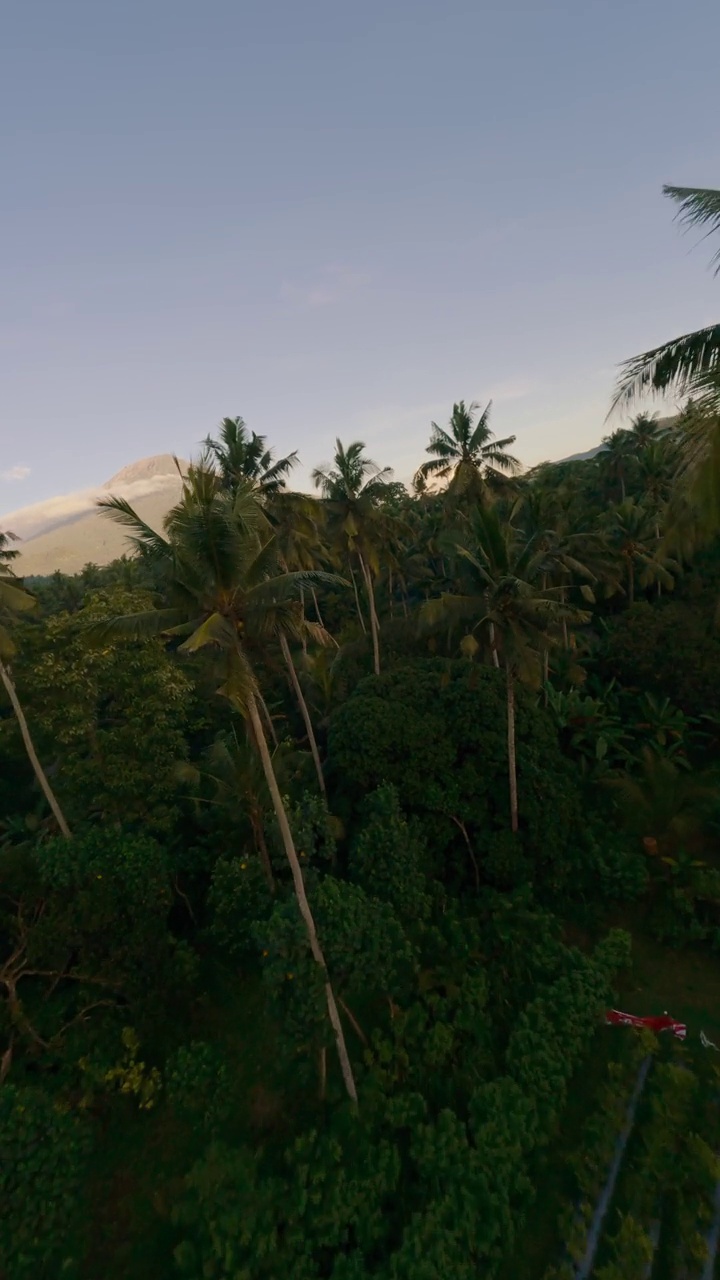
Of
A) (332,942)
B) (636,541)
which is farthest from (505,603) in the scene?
(636,541)

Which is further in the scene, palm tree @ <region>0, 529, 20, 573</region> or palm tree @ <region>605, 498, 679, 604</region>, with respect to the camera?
palm tree @ <region>605, 498, 679, 604</region>

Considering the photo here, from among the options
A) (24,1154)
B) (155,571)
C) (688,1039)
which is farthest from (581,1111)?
(155,571)

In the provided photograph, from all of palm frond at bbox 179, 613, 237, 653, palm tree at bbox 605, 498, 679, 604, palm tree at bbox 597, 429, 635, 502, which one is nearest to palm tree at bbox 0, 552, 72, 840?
palm frond at bbox 179, 613, 237, 653

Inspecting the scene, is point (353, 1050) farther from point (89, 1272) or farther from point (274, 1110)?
point (89, 1272)

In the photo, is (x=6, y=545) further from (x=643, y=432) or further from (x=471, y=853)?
(x=643, y=432)

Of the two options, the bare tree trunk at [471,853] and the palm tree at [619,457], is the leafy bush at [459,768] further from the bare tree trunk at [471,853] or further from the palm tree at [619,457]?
the palm tree at [619,457]

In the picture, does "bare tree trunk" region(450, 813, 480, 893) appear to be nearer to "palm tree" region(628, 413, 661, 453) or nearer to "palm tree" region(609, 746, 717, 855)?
"palm tree" region(609, 746, 717, 855)

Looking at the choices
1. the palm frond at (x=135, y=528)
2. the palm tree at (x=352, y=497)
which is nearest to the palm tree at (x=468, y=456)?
the palm tree at (x=352, y=497)
